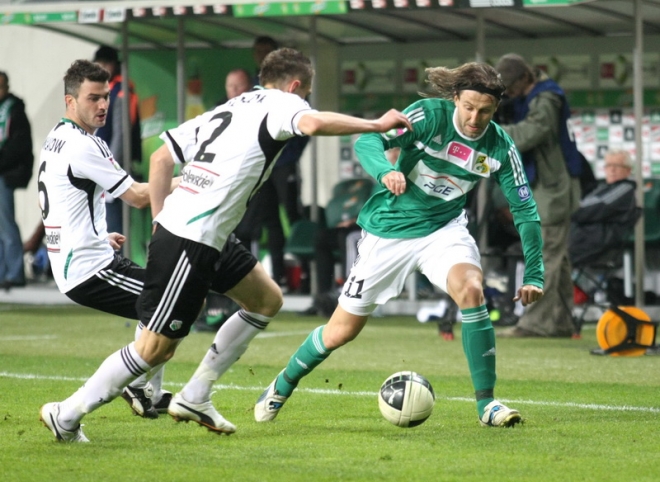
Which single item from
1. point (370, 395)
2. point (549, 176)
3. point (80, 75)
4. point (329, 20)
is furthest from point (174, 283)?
point (329, 20)

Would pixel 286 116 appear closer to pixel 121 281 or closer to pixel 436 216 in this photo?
pixel 436 216

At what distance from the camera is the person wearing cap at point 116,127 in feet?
44.5

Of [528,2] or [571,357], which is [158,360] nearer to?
[571,357]

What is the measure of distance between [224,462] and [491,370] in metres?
1.74

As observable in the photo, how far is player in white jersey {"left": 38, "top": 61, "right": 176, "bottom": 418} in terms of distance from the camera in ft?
23.1

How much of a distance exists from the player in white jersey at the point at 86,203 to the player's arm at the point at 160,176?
74 centimetres

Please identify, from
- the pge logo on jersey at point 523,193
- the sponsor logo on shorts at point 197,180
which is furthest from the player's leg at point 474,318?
the sponsor logo on shorts at point 197,180

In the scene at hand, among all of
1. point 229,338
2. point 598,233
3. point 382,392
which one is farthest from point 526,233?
point 598,233

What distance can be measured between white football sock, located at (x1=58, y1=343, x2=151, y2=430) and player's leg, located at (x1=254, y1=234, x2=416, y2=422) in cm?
112

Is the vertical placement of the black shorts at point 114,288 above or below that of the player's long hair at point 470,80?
below

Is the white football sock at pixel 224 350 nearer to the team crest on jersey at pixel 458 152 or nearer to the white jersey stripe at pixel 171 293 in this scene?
the white jersey stripe at pixel 171 293

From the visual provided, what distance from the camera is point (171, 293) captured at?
19.7 ft

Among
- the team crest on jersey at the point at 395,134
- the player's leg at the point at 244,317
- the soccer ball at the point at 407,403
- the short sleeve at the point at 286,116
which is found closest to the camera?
the short sleeve at the point at 286,116

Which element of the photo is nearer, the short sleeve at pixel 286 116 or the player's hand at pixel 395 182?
the short sleeve at pixel 286 116
